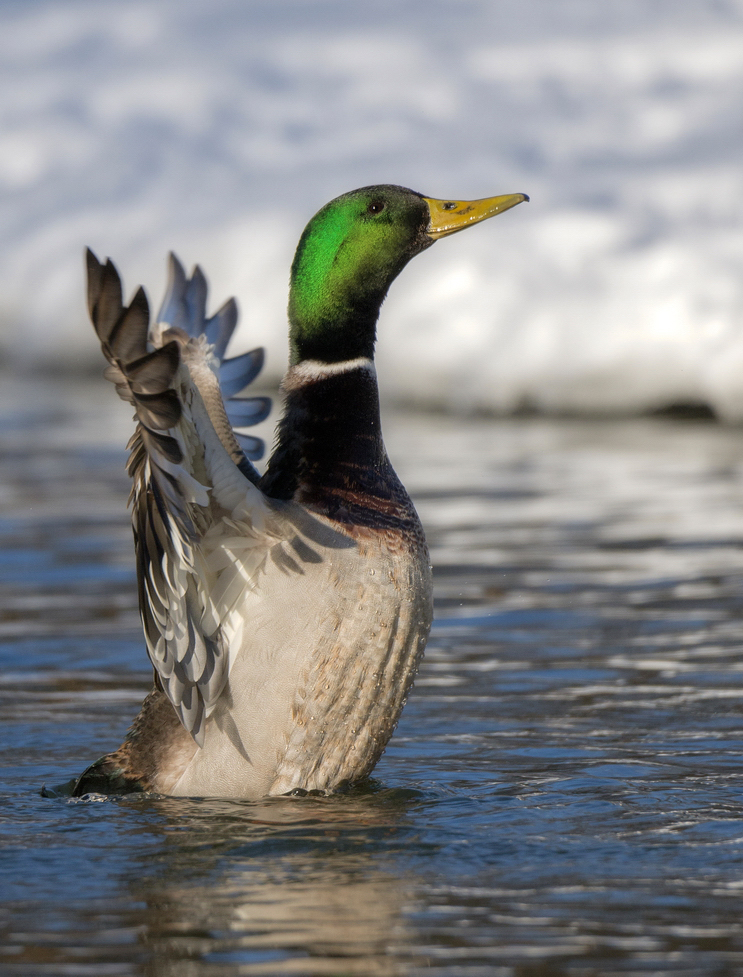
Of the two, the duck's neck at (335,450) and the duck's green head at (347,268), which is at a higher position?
the duck's green head at (347,268)

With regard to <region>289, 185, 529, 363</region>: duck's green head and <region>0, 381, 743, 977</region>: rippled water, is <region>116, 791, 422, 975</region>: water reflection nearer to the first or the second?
<region>0, 381, 743, 977</region>: rippled water

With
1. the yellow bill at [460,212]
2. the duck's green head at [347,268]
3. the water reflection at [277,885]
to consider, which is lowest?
the water reflection at [277,885]

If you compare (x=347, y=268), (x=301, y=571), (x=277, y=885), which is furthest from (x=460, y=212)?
(x=277, y=885)

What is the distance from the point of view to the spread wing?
Answer: 10.4 feet

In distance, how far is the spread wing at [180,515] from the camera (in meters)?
3.17

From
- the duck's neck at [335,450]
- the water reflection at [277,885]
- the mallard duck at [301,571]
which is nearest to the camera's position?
the water reflection at [277,885]

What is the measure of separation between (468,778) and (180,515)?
1047 mm

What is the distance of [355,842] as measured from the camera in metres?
3.40

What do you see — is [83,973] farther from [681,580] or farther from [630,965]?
[681,580]

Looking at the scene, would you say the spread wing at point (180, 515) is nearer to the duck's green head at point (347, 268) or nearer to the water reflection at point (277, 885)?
the water reflection at point (277, 885)

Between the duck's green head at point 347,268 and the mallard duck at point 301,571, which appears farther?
the duck's green head at point 347,268

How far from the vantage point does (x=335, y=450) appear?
389 centimetres

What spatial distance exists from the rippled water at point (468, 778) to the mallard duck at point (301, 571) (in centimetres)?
13

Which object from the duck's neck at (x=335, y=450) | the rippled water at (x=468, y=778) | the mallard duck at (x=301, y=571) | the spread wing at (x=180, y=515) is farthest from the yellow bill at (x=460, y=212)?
the rippled water at (x=468, y=778)
